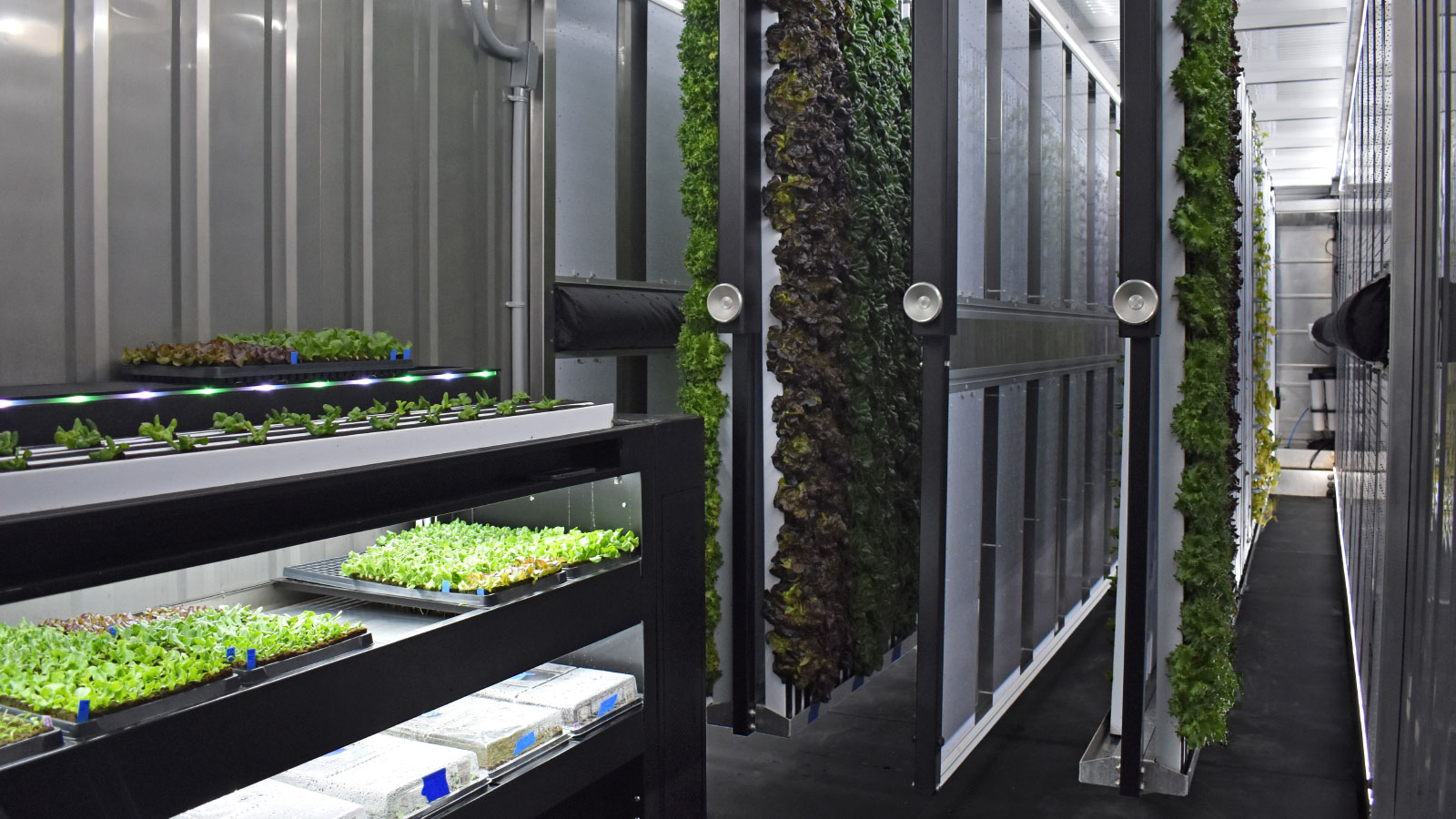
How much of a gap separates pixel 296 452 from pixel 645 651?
127cm

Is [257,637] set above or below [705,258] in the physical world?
below

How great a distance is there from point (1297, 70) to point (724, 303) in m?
6.68

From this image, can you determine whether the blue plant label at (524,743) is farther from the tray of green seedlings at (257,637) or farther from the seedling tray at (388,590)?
the tray of green seedlings at (257,637)

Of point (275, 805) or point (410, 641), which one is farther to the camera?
point (410, 641)

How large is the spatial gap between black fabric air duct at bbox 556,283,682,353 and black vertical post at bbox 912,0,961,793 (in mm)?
2455

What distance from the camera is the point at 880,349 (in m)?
4.81

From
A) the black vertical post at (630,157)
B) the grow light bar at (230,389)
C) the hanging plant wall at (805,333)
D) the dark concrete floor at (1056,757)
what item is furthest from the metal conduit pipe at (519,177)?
the dark concrete floor at (1056,757)

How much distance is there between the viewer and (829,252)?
4312 mm

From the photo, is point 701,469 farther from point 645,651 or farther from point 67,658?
point 67,658

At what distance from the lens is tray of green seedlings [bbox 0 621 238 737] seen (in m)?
1.81

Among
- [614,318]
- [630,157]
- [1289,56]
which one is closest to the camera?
[614,318]

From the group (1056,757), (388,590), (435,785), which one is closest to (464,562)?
(388,590)

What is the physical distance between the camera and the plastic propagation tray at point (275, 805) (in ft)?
6.95

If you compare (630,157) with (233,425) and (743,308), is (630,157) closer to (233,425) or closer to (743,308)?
(743,308)
